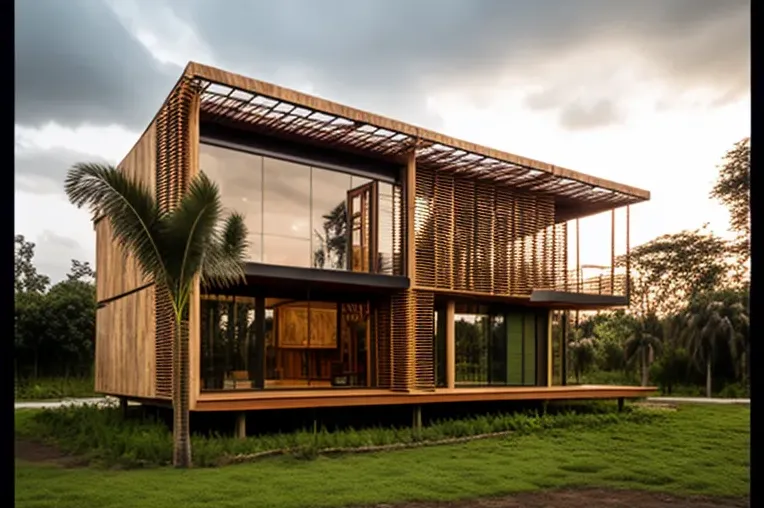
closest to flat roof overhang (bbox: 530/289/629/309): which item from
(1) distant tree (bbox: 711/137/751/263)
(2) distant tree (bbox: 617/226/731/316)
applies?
(1) distant tree (bbox: 711/137/751/263)

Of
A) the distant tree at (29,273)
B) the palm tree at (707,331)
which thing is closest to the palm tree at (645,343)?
the palm tree at (707,331)

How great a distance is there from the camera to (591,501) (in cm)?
845

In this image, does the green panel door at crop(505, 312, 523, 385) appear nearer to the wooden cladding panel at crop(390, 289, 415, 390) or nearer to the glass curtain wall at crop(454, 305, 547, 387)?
the glass curtain wall at crop(454, 305, 547, 387)

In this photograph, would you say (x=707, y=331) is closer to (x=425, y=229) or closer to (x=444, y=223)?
(x=444, y=223)

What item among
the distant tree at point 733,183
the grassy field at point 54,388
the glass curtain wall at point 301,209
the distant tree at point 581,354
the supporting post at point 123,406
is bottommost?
the grassy field at point 54,388

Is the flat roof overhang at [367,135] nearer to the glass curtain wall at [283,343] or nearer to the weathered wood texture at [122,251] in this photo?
the weathered wood texture at [122,251]

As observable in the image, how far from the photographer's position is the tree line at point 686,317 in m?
28.4

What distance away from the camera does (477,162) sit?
56.3ft

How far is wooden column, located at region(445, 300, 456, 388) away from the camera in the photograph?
17722 mm

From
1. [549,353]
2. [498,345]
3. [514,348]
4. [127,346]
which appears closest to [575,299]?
[549,353]

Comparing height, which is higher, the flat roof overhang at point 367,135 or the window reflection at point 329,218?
the flat roof overhang at point 367,135

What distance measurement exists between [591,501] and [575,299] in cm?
1161

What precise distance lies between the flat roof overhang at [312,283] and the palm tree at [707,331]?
58.0 feet

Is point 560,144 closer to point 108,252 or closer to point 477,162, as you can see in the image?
point 477,162
